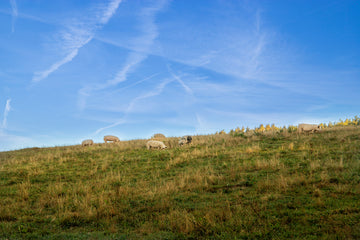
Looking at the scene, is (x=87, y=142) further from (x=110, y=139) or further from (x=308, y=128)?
(x=308, y=128)

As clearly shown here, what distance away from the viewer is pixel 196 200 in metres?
10.6

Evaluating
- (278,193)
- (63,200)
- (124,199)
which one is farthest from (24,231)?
(278,193)

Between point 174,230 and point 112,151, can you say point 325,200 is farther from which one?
point 112,151

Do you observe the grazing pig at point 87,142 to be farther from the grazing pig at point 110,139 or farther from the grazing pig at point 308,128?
the grazing pig at point 308,128

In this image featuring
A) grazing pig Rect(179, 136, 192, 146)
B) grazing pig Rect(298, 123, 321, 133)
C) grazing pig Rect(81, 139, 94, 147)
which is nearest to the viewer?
grazing pig Rect(179, 136, 192, 146)

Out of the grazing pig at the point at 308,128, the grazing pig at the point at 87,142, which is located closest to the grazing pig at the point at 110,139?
the grazing pig at the point at 87,142

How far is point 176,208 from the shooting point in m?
9.52

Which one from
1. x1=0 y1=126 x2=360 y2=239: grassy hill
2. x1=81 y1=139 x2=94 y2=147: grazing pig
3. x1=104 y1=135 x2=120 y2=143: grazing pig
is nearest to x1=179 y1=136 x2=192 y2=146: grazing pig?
x1=0 y1=126 x2=360 y2=239: grassy hill

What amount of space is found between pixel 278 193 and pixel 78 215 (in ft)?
24.2

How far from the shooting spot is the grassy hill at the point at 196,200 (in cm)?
A: 742

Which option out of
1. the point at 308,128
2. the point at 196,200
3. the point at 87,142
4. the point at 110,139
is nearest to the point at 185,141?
the point at 110,139

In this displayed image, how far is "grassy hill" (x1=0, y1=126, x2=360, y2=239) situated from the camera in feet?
24.3

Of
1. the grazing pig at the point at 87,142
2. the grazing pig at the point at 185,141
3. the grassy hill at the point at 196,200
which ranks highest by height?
the grazing pig at the point at 87,142

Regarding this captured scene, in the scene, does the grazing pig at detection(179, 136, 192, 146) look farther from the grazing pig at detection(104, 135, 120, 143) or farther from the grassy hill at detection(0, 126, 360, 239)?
the grazing pig at detection(104, 135, 120, 143)
